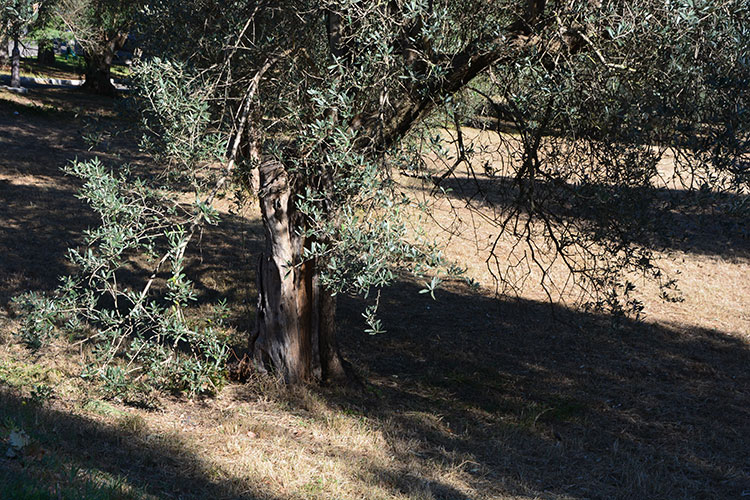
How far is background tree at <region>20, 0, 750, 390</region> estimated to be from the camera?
5215mm

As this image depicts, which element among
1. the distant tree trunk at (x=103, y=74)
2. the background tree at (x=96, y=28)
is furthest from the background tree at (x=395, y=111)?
the distant tree trunk at (x=103, y=74)

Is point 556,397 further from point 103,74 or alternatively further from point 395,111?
point 103,74

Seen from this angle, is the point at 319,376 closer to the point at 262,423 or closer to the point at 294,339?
the point at 294,339

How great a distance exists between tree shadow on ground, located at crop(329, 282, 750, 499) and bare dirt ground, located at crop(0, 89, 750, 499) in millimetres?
26

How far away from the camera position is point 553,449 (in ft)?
22.4

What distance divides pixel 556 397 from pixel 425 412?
1.87 m

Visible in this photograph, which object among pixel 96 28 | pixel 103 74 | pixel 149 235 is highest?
pixel 96 28

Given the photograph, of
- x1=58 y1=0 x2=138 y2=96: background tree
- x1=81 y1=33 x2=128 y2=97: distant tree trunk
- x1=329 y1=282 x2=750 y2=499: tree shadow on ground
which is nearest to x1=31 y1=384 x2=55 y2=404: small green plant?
x1=329 y1=282 x2=750 y2=499: tree shadow on ground

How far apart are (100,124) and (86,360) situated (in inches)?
97.9

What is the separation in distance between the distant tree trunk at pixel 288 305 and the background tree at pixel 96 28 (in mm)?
8470

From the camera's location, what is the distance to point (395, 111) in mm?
6223

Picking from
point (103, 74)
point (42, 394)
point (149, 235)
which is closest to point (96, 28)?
point (103, 74)

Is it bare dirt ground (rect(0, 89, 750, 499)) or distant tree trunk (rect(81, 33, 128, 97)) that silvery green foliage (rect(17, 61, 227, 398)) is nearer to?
bare dirt ground (rect(0, 89, 750, 499))

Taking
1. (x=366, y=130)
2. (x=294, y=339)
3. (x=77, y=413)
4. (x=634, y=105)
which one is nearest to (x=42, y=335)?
(x=77, y=413)
